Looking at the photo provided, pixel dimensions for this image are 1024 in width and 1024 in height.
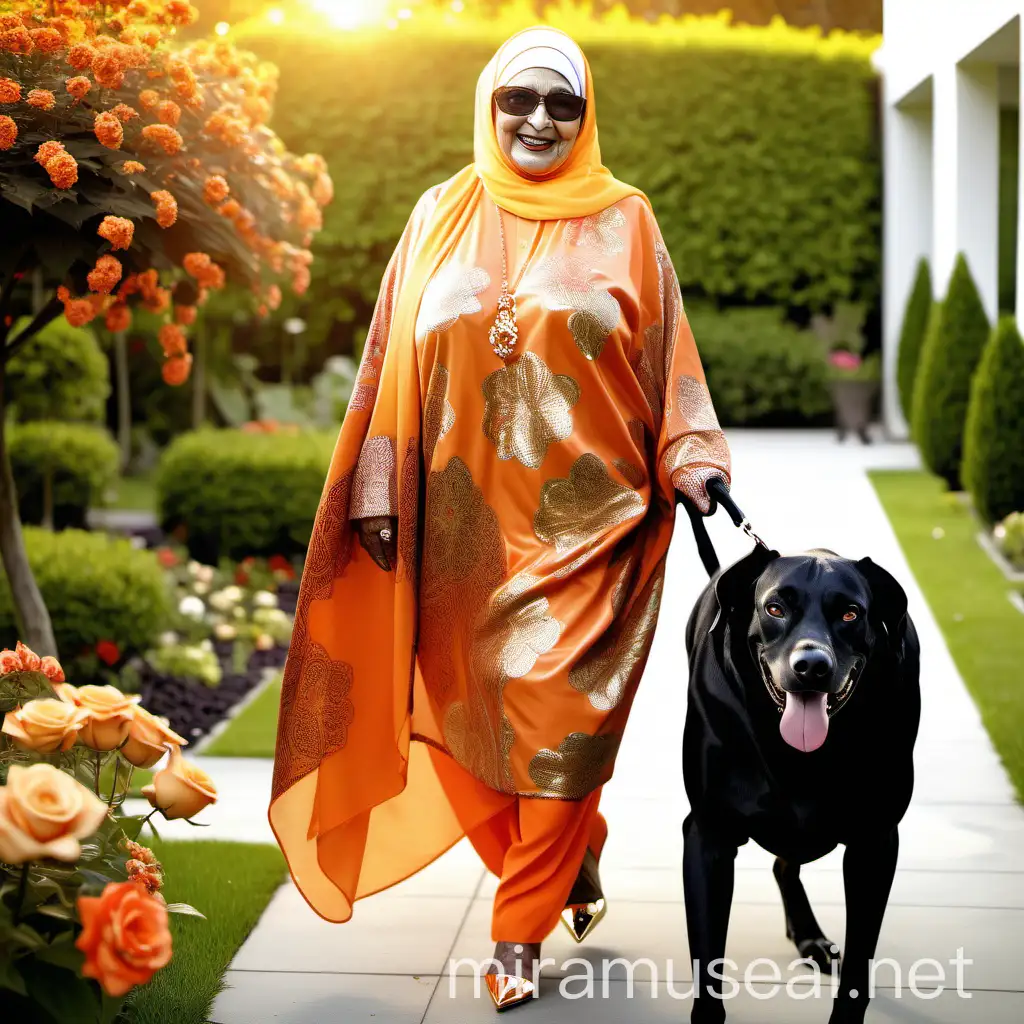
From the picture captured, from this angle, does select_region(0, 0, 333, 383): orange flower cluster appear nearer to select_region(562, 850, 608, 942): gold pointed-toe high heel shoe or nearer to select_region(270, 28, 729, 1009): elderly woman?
select_region(270, 28, 729, 1009): elderly woman

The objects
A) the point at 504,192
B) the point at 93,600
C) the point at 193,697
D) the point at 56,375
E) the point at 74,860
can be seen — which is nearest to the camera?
the point at 74,860

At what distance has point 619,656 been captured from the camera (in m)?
3.08

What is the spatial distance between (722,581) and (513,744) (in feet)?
2.34

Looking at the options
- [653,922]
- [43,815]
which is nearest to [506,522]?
[653,922]

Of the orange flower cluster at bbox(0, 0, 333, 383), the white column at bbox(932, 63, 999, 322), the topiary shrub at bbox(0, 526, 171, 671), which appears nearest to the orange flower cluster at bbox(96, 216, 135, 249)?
the orange flower cluster at bbox(0, 0, 333, 383)

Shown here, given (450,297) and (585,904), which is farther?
(585,904)

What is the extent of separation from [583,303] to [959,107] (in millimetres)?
7625

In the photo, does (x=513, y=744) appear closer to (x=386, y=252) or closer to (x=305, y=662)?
(x=305, y=662)

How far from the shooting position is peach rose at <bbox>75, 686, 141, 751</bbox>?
2.46 m

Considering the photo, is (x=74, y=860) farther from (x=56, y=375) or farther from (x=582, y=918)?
(x=56, y=375)

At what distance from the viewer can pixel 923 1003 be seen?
2982mm

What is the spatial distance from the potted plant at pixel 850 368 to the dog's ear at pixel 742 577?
10.1m

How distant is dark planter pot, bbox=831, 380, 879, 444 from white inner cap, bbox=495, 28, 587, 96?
9504mm

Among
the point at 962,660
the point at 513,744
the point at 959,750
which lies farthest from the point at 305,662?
the point at 962,660
